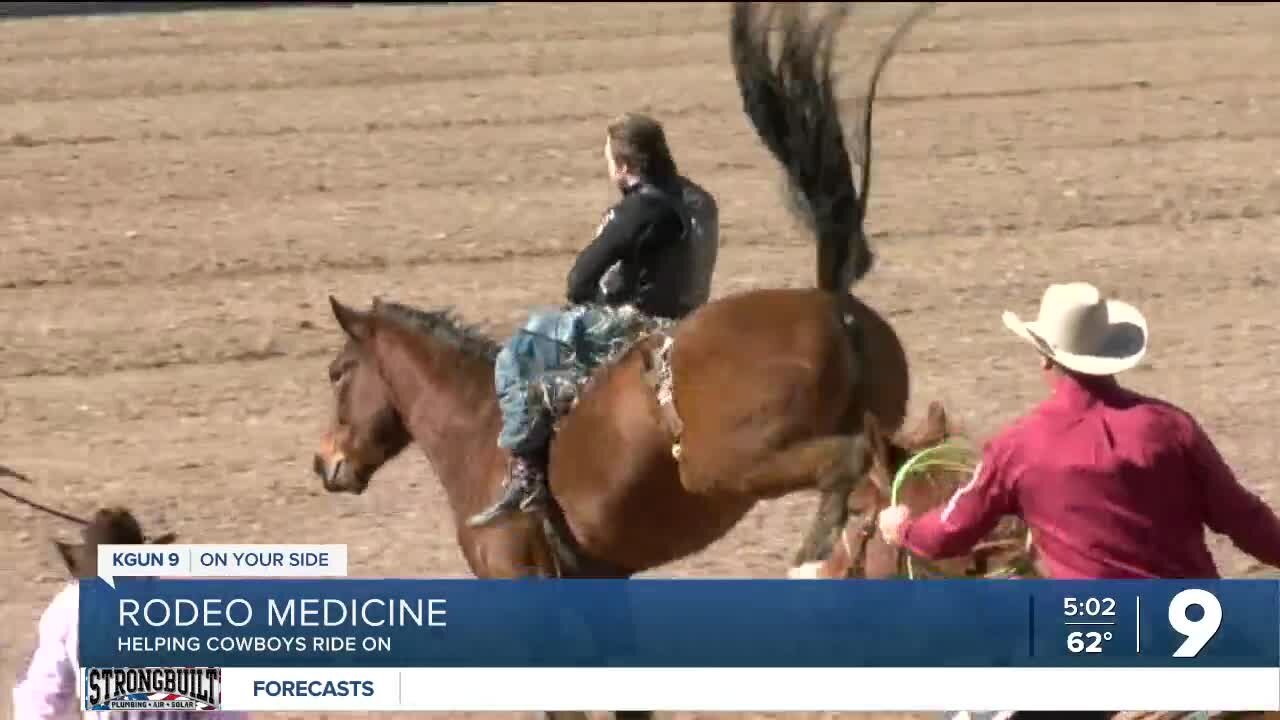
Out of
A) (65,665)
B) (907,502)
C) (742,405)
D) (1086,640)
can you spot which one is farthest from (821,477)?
(65,665)

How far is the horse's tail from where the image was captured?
6836 millimetres

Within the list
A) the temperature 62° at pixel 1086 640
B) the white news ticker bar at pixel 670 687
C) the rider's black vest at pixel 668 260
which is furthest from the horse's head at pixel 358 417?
the temperature 62° at pixel 1086 640

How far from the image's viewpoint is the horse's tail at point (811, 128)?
6836 millimetres

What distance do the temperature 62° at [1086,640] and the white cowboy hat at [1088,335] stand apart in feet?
2.10

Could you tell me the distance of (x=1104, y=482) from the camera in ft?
16.7

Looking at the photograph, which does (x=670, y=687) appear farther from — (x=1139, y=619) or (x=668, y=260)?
(x=1139, y=619)

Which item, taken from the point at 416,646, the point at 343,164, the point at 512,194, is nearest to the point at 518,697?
the point at 416,646

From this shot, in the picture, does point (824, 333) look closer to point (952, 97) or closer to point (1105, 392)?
point (1105, 392)

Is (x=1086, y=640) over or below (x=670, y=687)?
over

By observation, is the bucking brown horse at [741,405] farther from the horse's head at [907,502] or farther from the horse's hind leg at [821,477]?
the horse's head at [907,502]

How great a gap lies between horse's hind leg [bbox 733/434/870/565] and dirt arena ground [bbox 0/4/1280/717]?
1175 mm

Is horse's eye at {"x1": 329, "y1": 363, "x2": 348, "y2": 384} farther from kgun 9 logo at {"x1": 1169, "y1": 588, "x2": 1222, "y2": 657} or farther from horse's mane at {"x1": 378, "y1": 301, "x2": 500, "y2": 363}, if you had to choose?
kgun 9 logo at {"x1": 1169, "y1": 588, "x2": 1222, "y2": 657}

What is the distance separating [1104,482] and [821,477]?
63.8 inches

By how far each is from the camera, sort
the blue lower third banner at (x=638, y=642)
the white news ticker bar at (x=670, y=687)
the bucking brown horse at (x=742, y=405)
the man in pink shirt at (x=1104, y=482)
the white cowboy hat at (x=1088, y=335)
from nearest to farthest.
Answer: the man in pink shirt at (x=1104, y=482) < the white cowboy hat at (x=1088, y=335) < the blue lower third banner at (x=638, y=642) < the white news ticker bar at (x=670, y=687) < the bucking brown horse at (x=742, y=405)
